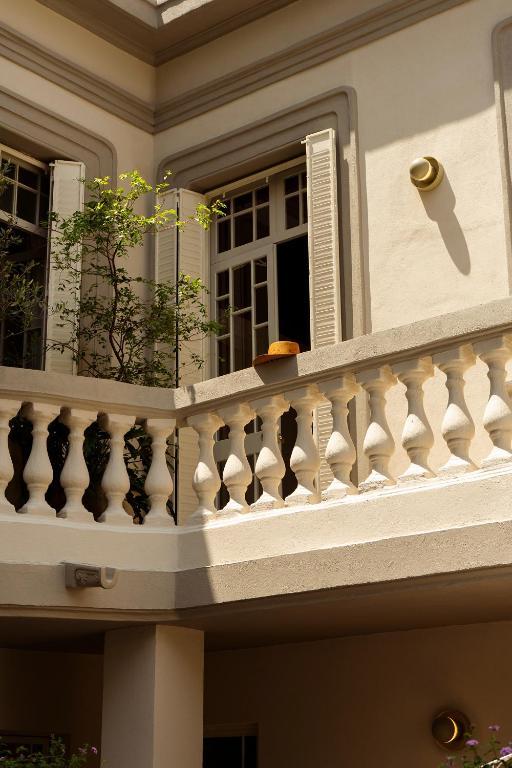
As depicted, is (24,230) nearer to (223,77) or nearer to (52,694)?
(223,77)

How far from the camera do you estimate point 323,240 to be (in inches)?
290

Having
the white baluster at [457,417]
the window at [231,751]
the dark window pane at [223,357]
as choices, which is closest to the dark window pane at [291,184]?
the dark window pane at [223,357]

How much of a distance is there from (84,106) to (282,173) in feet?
4.67

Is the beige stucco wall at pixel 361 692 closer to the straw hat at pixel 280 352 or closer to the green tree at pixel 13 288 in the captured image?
the straw hat at pixel 280 352

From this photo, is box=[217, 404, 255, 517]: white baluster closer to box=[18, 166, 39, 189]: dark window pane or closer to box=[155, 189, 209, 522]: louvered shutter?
box=[155, 189, 209, 522]: louvered shutter

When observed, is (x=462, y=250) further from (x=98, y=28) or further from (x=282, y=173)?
(x=98, y=28)

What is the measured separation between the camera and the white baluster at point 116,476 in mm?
5426

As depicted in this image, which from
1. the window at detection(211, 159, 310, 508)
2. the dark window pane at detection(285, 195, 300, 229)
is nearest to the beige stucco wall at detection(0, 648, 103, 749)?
the window at detection(211, 159, 310, 508)

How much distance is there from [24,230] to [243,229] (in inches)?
57.9

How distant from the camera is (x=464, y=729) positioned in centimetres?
603

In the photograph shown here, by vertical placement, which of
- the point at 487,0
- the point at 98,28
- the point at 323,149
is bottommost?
the point at 323,149

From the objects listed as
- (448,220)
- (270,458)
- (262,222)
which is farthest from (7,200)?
(270,458)

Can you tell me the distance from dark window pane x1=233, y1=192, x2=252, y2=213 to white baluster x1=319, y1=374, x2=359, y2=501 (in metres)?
3.28

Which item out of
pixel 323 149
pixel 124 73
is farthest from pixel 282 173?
pixel 124 73
